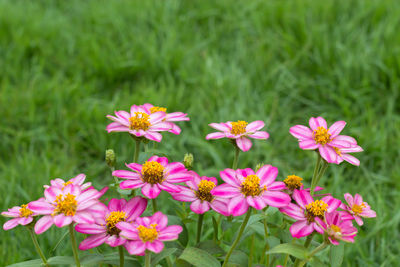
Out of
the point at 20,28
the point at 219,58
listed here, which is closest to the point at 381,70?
the point at 219,58

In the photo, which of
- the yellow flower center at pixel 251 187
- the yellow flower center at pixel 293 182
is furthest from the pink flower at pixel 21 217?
the yellow flower center at pixel 293 182

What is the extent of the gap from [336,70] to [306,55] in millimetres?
213

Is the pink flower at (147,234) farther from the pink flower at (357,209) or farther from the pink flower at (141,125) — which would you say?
the pink flower at (357,209)

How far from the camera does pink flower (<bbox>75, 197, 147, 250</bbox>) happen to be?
0.94 metres

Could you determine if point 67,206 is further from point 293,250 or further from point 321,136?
point 321,136

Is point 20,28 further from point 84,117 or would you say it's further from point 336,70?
point 336,70

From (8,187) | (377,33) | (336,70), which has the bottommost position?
(8,187)

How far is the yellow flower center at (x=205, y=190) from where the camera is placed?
1.05 meters

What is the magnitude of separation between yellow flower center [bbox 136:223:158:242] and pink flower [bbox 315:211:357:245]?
0.32m

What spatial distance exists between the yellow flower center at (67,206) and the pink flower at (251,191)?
0.91 feet

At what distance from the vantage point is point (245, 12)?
3.14 metres

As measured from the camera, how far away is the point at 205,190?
3.45ft

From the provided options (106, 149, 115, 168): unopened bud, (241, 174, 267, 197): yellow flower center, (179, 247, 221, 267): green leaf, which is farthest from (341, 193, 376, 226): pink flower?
(106, 149, 115, 168): unopened bud

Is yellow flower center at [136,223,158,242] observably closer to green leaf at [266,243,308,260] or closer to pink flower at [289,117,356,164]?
green leaf at [266,243,308,260]
